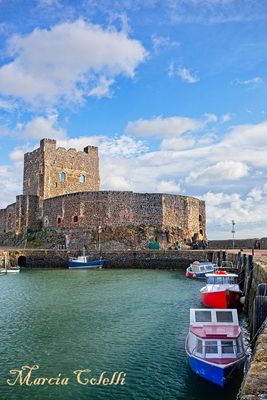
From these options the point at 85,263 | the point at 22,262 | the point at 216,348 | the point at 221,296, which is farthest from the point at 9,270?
the point at 216,348

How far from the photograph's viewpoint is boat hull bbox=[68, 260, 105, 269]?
1592 inches

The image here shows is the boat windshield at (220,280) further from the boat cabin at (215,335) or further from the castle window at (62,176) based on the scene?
the castle window at (62,176)

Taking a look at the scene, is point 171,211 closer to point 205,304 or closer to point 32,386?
point 205,304

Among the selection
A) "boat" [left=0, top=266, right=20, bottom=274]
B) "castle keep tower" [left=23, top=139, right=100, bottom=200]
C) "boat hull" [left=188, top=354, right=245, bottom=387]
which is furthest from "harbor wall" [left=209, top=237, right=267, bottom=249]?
"boat hull" [left=188, top=354, right=245, bottom=387]

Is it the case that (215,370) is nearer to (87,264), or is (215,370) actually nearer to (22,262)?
(87,264)

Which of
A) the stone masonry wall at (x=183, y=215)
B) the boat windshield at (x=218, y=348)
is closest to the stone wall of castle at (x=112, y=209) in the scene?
the stone masonry wall at (x=183, y=215)

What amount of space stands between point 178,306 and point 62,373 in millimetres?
9943

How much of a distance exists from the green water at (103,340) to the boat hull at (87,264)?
14472 millimetres

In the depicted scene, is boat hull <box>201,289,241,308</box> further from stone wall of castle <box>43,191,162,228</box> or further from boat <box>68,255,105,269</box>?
stone wall of castle <box>43,191,162,228</box>

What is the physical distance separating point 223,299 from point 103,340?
7.21 m

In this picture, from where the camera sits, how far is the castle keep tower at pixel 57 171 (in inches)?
2100

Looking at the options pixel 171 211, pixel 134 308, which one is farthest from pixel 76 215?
pixel 134 308

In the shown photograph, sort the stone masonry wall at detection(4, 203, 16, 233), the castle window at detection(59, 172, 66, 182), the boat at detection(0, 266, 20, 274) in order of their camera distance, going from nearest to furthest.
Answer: the boat at detection(0, 266, 20, 274), the castle window at detection(59, 172, 66, 182), the stone masonry wall at detection(4, 203, 16, 233)

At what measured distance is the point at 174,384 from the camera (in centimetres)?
1000
